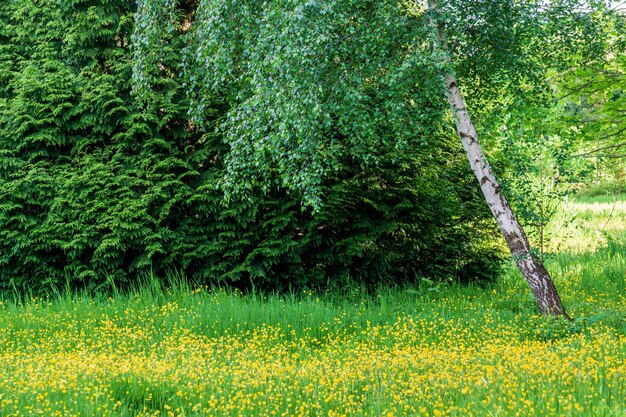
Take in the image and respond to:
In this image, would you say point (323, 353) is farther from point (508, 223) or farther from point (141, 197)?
point (141, 197)

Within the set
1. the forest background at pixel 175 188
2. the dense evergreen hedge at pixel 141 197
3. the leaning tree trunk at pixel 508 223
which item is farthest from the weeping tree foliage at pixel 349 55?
the dense evergreen hedge at pixel 141 197

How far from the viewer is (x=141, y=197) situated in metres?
10.4

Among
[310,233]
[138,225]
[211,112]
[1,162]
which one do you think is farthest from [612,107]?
[1,162]

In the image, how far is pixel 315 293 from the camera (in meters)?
10.5

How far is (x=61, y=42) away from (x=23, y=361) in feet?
22.3

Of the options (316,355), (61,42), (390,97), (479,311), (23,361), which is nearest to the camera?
(23,361)

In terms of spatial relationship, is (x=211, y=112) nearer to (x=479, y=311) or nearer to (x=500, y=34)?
(x=500, y=34)

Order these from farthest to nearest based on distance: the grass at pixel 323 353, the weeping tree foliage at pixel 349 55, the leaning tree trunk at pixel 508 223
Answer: the leaning tree trunk at pixel 508 223 → the weeping tree foliage at pixel 349 55 → the grass at pixel 323 353

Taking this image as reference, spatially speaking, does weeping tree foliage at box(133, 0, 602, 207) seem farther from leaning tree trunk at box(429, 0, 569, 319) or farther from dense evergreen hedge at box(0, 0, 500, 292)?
dense evergreen hedge at box(0, 0, 500, 292)

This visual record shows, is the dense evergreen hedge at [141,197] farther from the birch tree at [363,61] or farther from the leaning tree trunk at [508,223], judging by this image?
the leaning tree trunk at [508,223]

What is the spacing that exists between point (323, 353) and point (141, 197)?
4.75m

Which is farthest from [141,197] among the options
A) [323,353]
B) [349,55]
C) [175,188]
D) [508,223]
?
[508,223]

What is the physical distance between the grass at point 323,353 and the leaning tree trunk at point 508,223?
1.31 feet

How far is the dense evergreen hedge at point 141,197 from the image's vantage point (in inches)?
407
